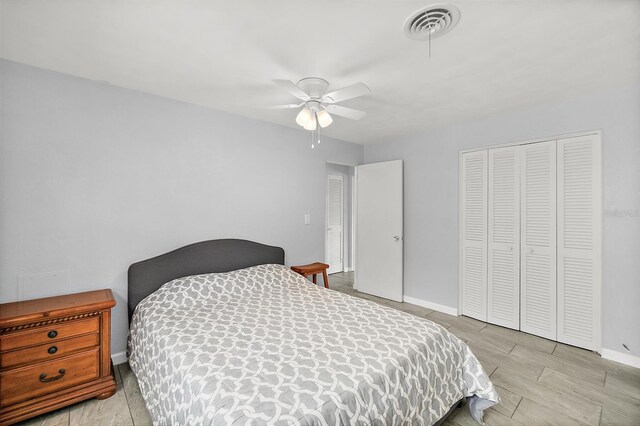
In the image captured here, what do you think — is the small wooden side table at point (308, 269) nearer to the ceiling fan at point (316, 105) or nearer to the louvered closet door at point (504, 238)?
the ceiling fan at point (316, 105)

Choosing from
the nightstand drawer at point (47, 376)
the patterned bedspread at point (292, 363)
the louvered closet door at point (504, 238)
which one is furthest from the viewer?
the louvered closet door at point (504, 238)

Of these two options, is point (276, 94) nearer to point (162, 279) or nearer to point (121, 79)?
point (121, 79)

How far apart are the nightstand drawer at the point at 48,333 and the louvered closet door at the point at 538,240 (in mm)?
3898

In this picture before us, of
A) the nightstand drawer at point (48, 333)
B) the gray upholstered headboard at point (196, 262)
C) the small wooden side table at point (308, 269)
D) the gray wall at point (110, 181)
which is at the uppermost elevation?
the gray wall at point (110, 181)


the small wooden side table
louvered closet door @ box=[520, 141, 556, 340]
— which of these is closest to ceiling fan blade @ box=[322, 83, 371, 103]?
the small wooden side table

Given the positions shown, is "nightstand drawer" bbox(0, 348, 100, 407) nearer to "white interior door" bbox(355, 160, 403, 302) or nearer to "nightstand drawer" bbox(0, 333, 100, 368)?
"nightstand drawer" bbox(0, 333, 100, 368)

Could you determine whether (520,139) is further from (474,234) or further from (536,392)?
(536,392)

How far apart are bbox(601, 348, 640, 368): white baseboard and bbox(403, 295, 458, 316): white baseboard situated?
4.32ft

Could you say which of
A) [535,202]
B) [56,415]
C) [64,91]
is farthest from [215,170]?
[535,202]

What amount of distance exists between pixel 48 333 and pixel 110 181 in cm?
119

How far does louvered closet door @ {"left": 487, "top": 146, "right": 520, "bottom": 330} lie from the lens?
10.3ft

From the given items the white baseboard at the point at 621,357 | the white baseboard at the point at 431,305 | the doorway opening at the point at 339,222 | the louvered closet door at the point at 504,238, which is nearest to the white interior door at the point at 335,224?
the doorway opening at the point at 339,222

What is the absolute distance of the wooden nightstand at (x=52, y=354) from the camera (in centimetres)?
176

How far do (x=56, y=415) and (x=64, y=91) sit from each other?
2308mm
